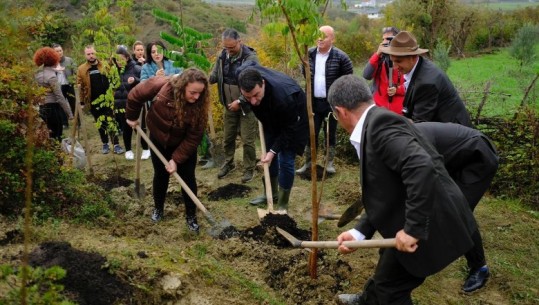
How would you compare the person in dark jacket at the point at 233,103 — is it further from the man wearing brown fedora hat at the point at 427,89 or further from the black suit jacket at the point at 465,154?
the black suit jacket at the point at 465,154

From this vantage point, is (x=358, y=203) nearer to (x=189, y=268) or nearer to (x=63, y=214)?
(x=189, y=268)

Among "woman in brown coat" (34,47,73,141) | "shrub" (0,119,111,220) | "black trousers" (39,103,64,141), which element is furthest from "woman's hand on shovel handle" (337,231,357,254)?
"black trousers" (39,103,64,141)

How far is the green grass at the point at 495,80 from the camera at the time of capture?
666cm

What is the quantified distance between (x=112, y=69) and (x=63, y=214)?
2.45 meters

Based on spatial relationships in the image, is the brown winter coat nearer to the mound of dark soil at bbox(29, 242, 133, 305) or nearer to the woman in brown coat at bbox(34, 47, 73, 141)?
the mound of dark soil at bbox(29, 242, 133, 305)

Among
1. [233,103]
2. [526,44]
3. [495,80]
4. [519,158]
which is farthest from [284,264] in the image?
[526,44]

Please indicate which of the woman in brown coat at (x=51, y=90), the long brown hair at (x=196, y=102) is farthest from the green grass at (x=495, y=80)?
the woman in brown coat at (x=51, y=90)

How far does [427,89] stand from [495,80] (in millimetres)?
6511

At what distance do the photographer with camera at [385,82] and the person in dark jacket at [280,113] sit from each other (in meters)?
1.14

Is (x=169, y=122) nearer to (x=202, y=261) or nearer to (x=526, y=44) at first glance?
(x=202, y=261)

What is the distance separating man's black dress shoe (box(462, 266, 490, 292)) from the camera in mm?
3830

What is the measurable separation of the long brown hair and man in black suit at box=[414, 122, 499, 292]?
1.98m

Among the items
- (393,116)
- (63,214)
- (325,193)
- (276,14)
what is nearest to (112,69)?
(63,214)

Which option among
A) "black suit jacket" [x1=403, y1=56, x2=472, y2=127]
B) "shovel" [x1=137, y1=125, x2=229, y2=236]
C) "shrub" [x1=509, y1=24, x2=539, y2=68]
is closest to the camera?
"black suit jacket" [x1=403, y1=56, x2=472, y2=127]
